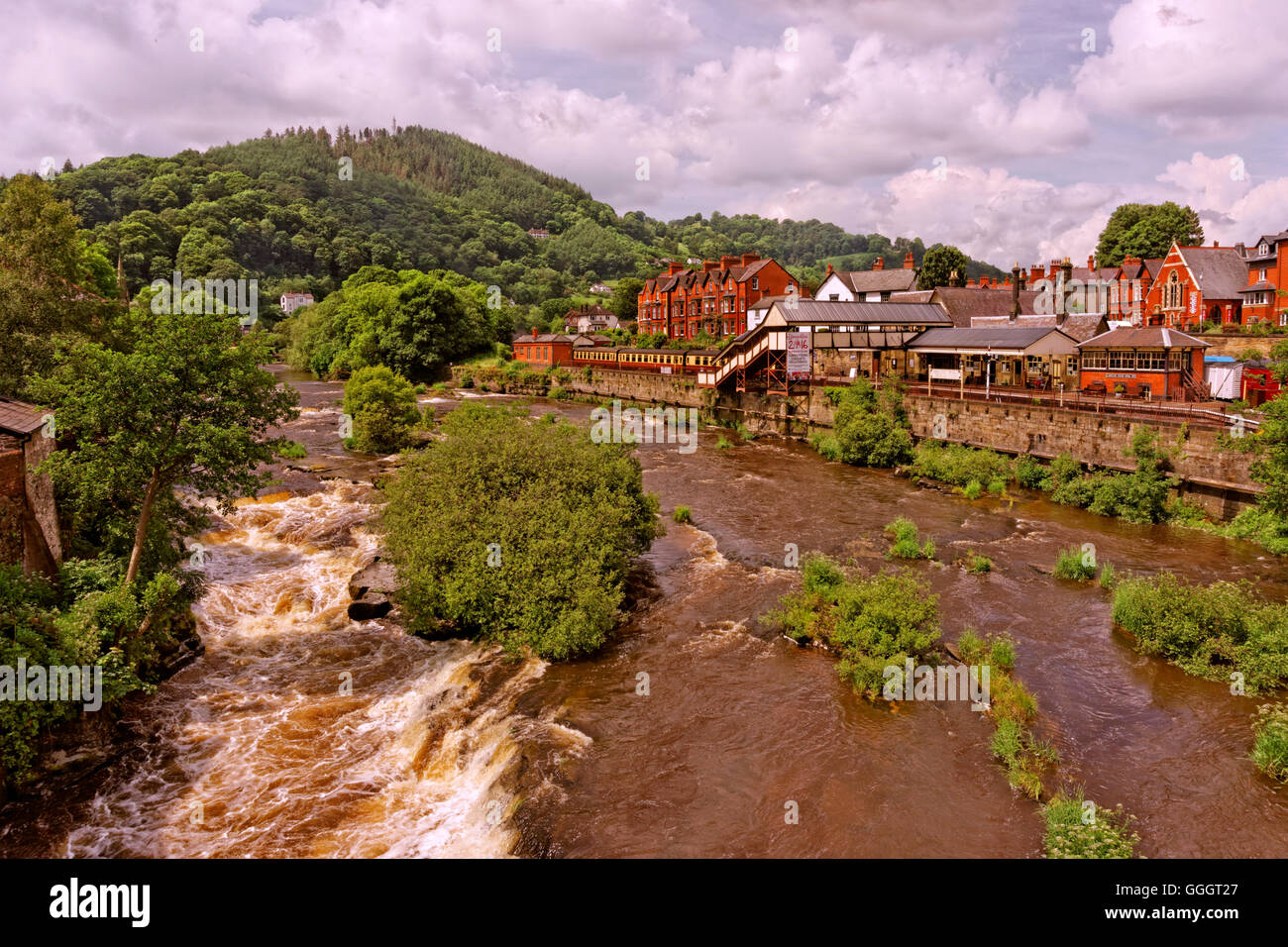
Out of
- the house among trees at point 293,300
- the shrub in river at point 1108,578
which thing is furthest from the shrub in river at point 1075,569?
the house among trees at point 293,300

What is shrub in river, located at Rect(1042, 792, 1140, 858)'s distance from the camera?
1073 centimetres

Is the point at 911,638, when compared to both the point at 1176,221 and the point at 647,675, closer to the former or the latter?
the point at 647,675

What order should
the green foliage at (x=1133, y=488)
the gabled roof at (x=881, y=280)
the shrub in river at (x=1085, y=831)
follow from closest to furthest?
1. the shrub in river at (x=1085, y=831)
2. the green foliage at (x=1133, y=488)
3. the gabled roof at (x=881, y=280)

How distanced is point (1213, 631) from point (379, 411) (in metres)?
39.0

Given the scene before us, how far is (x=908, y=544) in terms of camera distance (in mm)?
24734

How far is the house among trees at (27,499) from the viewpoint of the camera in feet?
50.0

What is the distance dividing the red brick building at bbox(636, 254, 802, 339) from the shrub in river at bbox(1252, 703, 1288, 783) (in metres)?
67.9

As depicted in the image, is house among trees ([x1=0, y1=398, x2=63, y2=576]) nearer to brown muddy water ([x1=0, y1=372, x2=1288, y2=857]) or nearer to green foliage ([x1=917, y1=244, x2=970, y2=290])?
brown muddy water ([x1=0, y1=372, x2=1288, y2=857])

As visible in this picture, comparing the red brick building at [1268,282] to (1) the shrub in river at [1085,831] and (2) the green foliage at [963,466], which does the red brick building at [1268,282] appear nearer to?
(2) the green foliage at [963,466]

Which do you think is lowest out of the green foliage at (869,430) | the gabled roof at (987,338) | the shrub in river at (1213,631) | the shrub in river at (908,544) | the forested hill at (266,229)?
the shrub in river at (1213,631)

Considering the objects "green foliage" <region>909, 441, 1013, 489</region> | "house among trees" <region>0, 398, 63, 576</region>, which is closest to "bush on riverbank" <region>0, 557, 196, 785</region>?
"house among trees" <region>0, 398, 63, 576</region>

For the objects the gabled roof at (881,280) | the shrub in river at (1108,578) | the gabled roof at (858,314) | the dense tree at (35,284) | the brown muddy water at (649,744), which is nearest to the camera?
the brown muddy water at (649,744)

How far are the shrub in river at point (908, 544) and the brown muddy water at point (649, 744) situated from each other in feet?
3.81
